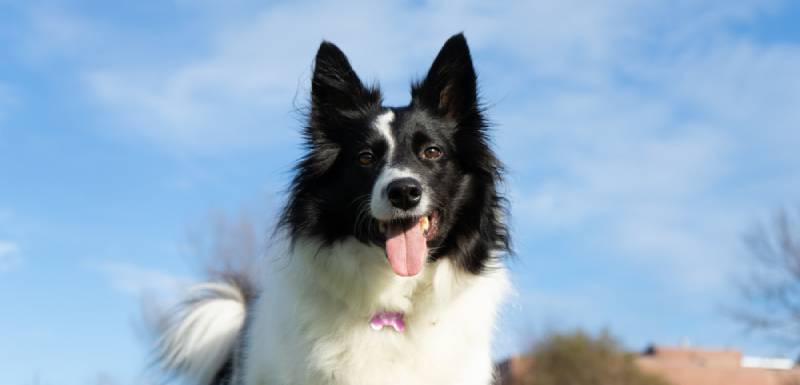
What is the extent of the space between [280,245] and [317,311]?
69 centimetres

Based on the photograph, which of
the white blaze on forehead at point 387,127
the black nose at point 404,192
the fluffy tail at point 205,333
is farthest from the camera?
the fluffy tail at point 205,333

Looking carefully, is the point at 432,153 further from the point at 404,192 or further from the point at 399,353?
the point at 399,353

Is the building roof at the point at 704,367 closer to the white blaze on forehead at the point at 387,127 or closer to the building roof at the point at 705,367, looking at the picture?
the building roof at the point at 705,367

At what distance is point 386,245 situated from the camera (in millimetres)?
4812

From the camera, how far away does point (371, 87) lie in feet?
18.5

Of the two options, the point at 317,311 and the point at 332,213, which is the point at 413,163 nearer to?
the point at 332,213

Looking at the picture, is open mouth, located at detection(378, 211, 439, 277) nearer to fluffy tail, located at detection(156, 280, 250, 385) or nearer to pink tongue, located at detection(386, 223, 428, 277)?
pink tongue, located at detection(386, 223, 428, 277)

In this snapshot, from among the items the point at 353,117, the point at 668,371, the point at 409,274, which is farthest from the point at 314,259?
the point at 668,371

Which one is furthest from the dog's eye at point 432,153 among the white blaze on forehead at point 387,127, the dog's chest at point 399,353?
the dog's chest at point 399,353

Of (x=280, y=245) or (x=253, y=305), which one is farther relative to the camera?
(x=253, y=305)

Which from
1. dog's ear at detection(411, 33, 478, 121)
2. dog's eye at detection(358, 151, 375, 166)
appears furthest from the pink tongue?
dog's ear at detection(411, 33, 478, 121)

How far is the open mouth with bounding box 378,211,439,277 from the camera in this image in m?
4.76

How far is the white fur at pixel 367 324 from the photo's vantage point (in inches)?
187

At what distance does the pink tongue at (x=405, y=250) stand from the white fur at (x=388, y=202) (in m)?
0.13
